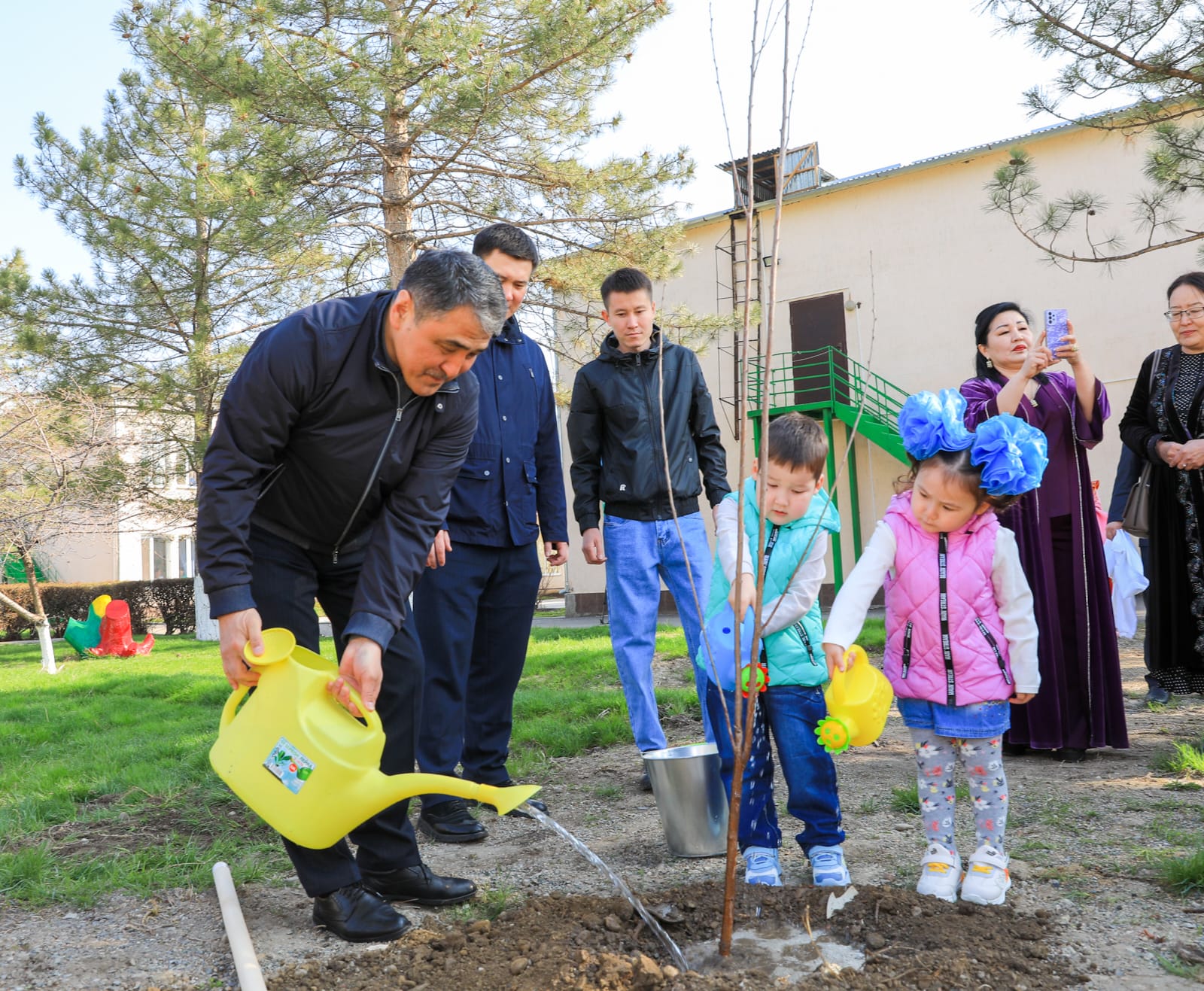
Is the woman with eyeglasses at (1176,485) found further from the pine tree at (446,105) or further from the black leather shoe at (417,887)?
the pine tree at (446,105)

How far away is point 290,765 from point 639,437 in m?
1.96

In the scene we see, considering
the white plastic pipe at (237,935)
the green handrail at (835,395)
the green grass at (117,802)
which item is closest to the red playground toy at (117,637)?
the green grass at (117,802)

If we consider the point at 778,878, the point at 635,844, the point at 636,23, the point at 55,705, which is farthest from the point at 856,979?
the point at 636,23

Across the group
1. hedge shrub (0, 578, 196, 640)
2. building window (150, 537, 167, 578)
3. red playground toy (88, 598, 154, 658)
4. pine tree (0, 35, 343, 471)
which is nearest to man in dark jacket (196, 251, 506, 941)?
pine tree (0, 35, 343, 471)

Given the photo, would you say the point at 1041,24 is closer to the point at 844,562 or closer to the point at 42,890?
the point at 42,890

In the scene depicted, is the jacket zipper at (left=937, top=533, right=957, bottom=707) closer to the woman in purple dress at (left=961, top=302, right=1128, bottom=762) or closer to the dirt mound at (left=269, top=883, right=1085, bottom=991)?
the dirt mound at (left=269, top=883, right=1085, bottom=991)

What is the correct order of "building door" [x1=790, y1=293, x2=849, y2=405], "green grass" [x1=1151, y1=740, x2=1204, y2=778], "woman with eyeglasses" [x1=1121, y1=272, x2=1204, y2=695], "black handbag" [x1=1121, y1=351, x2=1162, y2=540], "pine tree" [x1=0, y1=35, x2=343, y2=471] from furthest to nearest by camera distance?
"building door" [x1=790, y1=293, x2=849, y2=405] < "pine tree" [x1=0, y1=35, x2=343, y2=471] < "black handbag" [x1=1121, y1=351, x2=1162, y2=540] < "woman with eyeglasses" [x1=1121, y1=272, x2=1204, y2=695] < "green grass" [x1=1151, y1=740, x2=1204, y2=778]

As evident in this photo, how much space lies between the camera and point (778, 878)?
255 cm

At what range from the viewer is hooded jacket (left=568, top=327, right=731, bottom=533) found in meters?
3.64

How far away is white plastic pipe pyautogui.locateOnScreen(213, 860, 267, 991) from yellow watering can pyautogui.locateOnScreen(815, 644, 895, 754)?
129cm

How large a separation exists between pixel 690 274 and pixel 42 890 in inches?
582

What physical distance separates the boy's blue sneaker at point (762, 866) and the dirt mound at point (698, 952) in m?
0.11

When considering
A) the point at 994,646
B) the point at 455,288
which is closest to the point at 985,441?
the point at 994,646

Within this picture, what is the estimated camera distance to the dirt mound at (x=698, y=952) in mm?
1934
